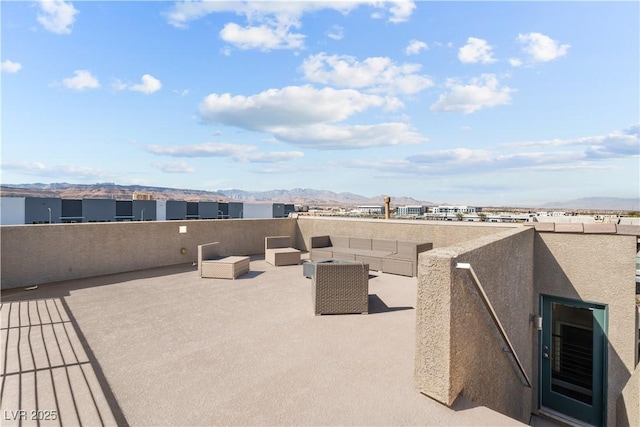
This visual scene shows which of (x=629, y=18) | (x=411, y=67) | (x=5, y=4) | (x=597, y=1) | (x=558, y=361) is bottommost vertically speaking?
(x=558, y=361)

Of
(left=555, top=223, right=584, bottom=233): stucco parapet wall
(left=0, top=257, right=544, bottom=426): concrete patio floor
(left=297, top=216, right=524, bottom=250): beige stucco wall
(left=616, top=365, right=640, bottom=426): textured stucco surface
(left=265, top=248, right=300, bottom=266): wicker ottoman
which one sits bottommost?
(left=616, top=365, right=640, bottom=426): textured stucco surface

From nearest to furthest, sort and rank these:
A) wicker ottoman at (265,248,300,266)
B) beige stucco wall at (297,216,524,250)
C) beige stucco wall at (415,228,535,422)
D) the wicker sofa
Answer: beige stucco wall at (415,228,535,422)
the wicker sofa
beige stucco wall at (297,216,524,250)
wicker ottoman at (265,248,300,266)

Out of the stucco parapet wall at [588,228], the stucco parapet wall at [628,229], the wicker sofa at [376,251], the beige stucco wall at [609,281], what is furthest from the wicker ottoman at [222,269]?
the stucco parapet wall at [628,229]

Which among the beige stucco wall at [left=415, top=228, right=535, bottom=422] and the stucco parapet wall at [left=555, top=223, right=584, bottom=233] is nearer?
the beige stucco wall at [left=415, top=228, right=535, bottom=422]

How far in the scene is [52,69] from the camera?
36.1ft

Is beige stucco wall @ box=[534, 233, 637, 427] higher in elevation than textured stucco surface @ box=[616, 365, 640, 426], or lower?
higher

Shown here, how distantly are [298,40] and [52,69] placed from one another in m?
9.88

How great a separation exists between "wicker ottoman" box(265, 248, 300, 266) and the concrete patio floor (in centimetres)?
276

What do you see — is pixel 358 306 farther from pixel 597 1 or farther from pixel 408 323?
pixel 597 1

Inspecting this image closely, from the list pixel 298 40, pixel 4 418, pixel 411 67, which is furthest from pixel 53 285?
pixel 411 67

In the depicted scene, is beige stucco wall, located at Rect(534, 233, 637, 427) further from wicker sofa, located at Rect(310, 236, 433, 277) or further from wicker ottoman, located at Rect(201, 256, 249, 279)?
wicker ottoman, located at Rect(201, 256, 249, 279)

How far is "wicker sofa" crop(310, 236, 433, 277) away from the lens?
7281mm

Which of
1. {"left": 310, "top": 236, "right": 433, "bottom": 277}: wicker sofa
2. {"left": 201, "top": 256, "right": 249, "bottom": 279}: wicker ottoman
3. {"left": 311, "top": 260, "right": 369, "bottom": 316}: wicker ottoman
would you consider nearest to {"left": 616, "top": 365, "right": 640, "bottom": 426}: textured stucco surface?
{"left": 311, "top": 260, "right": 369, "bottom": 316}: wicker ottoman

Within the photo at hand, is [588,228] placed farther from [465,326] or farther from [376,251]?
[376,251]
